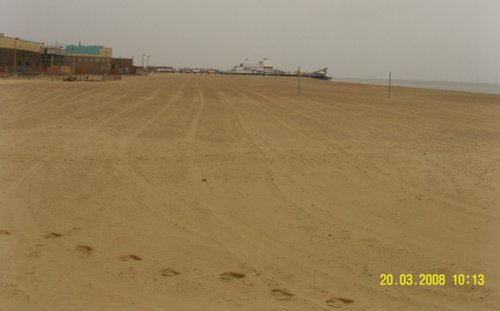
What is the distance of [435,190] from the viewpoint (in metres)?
7.07

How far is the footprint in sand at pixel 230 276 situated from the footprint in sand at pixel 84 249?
1.26m

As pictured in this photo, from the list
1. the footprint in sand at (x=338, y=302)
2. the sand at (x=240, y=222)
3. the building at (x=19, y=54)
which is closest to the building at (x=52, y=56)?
the building at (x=19, y=54)

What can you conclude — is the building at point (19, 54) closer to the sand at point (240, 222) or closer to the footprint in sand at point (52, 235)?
the sand at point (240, 222)

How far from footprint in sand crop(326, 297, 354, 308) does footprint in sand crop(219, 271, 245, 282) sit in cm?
77

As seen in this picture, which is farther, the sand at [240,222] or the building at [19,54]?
the building at [19,54]

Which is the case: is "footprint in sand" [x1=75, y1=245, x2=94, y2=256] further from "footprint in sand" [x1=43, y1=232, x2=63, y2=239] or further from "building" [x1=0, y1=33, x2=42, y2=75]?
"building" [x1=0, y1=33, x2=42, y2=75]

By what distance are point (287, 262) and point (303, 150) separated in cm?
548

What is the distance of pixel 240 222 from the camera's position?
18.3 feet

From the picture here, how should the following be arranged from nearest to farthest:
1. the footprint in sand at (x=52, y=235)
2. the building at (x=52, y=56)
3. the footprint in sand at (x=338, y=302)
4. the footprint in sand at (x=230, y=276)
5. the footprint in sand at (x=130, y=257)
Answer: the footprint in sand at (x=338, y=302) → the footprint in sand at (x=230, y=276) → the footprint in sand at (x=130, y=257) → the footprint in sand at (x=52, y=235) → the building at (x=52, y=56)

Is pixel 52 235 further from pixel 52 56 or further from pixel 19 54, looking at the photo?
pixel 52 56

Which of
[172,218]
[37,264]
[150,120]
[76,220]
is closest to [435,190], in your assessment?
[172,218]

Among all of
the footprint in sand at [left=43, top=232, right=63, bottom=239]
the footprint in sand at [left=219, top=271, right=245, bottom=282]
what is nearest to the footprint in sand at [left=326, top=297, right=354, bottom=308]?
the footprint in sand at [left=219, top=271, right=245, bottom=282]

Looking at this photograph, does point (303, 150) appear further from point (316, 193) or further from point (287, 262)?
point (287, 262)

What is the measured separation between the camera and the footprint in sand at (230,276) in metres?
4.16
